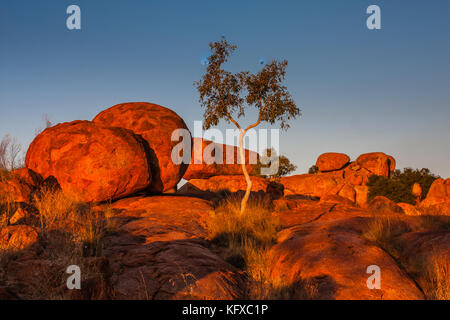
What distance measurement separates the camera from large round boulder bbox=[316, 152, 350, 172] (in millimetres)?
43688

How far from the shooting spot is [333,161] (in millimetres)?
43844

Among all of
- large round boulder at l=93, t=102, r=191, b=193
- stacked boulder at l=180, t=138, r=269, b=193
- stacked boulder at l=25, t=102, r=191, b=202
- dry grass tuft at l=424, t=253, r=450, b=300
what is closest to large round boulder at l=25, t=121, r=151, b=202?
stacked boulder at l=25, t=102, r=191, b=202

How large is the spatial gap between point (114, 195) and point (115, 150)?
72.3 inches

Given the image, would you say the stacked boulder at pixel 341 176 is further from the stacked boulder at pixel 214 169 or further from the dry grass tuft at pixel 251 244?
the dry grass tuft at pixel 251 244

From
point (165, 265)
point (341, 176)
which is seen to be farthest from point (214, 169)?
point (165, 265)

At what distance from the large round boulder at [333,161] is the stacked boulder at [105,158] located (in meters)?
Answer: 31.3

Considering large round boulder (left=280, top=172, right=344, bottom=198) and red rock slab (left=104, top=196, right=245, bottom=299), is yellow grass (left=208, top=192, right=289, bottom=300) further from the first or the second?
large round boulder (left=280, top=172, right=344, bottom=198)

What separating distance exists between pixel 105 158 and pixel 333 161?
34.8 metres

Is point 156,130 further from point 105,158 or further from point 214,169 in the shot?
point 214,169

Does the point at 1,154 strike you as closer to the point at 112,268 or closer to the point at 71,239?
the point at 71,239

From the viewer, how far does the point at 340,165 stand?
43531mm

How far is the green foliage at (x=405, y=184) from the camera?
1106 inches

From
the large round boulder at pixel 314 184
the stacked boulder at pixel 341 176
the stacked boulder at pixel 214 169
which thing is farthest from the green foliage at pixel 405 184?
the stacked boulder at pixel 214 169
